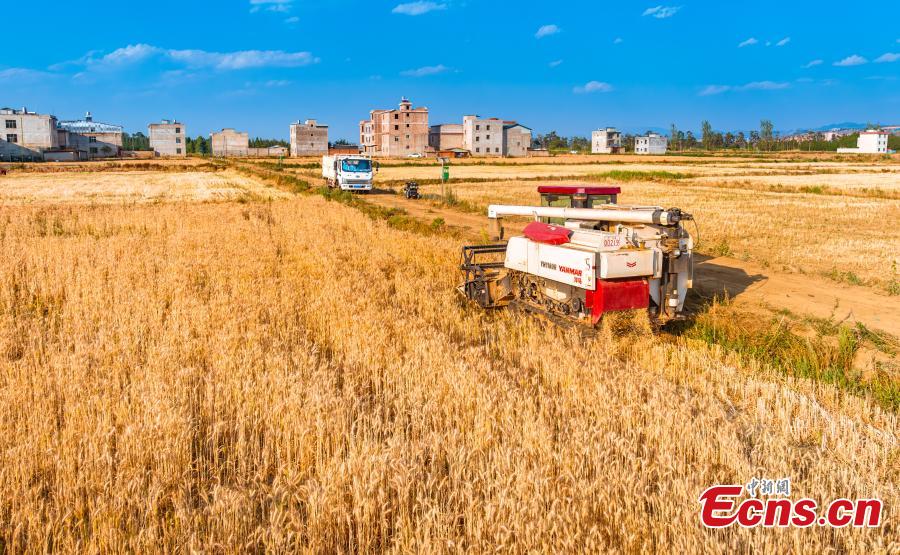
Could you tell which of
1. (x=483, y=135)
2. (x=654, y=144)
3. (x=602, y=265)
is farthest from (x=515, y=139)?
(x=602, y=265)

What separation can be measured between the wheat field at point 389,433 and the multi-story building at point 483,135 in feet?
379

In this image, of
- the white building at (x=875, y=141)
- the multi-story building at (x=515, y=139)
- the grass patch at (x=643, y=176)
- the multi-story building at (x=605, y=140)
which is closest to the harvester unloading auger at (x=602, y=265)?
the grass patch at (x=643, y=176)

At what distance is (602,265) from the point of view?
25.4 ft

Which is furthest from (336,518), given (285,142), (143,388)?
(285,142)

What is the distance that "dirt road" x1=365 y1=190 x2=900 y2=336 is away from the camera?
33.9 feet

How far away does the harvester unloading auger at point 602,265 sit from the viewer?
25.7ft

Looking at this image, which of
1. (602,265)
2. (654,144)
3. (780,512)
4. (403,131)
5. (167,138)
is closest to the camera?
(780,512)

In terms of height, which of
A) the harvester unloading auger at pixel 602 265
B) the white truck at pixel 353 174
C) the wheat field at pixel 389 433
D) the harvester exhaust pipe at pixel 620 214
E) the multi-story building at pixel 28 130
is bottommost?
the wheat field at pixel 389 433

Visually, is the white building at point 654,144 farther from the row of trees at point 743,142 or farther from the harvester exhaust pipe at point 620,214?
the harvester exhaust pipe at point 620,214

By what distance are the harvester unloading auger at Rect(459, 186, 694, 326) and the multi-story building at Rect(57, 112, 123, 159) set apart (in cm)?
11707

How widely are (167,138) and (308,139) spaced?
33915 millimetres

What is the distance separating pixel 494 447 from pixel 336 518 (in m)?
1.45

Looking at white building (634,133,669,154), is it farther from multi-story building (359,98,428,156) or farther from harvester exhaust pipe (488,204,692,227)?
harvester exhaust pipe (488,204,692,227)

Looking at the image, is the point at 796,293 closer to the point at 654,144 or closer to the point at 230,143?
the point at 230,143
